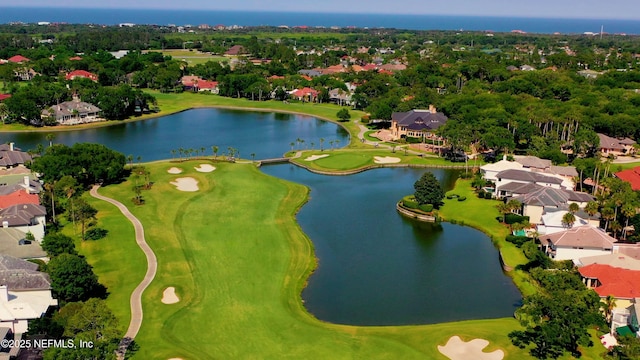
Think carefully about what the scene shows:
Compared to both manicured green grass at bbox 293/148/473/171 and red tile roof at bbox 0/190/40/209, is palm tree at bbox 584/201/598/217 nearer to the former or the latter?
manicured green grass at bbox 293/148/473/171

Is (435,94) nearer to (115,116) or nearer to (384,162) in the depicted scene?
(384,162)

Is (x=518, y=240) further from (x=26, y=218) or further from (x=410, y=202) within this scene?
(x=26, y=218)

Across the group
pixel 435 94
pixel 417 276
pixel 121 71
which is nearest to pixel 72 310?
pixel 417 276

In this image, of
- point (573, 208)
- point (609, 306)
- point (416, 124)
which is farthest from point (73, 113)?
point (609, 306)

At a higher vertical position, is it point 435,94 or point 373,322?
point 435,94

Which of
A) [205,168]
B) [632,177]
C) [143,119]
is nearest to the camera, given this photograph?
[632,177]
